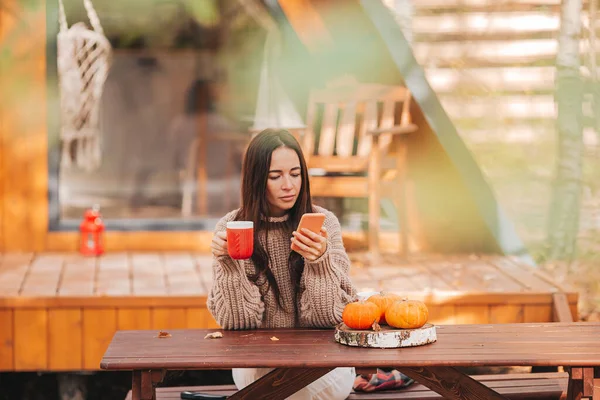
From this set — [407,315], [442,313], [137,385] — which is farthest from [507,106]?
[137,385]

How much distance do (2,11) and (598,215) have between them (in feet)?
13.8

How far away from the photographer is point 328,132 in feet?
21.5

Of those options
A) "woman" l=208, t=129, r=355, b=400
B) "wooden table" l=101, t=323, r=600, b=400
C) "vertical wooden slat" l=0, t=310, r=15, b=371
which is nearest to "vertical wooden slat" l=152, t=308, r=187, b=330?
"vertical wooden slat" l=0, t=310, r=15, b=371

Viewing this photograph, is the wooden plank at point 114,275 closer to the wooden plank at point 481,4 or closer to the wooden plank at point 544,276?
the wooden plank at point 544,276

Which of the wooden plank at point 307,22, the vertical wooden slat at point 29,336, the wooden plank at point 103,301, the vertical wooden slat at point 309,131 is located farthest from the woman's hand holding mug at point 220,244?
the wooden plank at point 307,22

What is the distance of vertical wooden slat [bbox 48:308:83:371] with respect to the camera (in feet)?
15.5

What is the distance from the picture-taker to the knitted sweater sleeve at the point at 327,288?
126 inches

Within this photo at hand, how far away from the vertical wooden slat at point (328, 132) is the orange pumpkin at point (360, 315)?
3600 millimetres

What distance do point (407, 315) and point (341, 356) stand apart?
269mm

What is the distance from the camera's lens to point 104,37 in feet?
22.9

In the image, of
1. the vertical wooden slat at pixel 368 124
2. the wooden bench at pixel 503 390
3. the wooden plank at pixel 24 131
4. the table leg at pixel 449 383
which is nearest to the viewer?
the table leg at pixel 449 383

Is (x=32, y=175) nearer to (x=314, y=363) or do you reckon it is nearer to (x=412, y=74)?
→ (x=412, y=74)

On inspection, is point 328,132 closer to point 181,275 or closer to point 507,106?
point 507,106

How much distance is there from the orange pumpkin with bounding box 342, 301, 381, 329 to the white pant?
437mm
